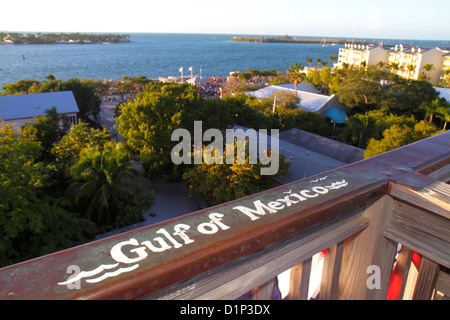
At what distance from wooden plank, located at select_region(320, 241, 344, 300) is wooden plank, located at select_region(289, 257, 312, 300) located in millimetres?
174

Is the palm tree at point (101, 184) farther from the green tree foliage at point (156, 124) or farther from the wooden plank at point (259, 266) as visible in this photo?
the wooden plank at point (259, 266)

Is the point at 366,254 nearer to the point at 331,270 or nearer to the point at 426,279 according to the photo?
the point at 331,270

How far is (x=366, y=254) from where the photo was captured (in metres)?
1.47

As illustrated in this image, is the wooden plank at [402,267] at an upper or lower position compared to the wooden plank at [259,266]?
lower

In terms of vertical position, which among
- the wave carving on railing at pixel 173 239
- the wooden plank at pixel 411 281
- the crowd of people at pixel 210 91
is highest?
the wave carving on railing at pixel 173 239

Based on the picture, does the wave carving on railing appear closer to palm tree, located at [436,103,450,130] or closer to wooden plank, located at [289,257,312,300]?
wooden plank, located at [289,257,312,300]

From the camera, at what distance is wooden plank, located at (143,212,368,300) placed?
3.18 feet

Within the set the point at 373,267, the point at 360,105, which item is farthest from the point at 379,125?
the point at 373,267

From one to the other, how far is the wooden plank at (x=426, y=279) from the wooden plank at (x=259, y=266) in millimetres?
448

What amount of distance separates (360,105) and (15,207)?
30.0 m

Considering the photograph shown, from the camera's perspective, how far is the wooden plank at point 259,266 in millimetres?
968

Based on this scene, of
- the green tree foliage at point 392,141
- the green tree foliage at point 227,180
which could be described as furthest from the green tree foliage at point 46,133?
the green tree foliage at point 392,141

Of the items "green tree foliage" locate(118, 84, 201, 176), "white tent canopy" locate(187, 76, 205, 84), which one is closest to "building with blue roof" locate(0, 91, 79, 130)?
"green tree foliage" locate(118, 84, 201, 176)

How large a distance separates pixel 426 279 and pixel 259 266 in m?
1.00
